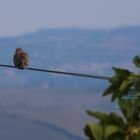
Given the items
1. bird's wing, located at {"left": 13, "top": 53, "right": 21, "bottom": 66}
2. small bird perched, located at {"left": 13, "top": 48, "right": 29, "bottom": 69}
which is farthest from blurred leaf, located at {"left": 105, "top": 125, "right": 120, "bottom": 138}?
bird's wing, located at {"left": 13, "top": 53, "right": 21, "bottom": 66}

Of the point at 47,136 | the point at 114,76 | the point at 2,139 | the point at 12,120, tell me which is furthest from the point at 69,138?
the point at 114,76

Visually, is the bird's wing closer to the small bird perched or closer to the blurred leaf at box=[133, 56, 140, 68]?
the small bird perched

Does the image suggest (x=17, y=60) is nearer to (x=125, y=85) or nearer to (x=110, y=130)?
(x=125, y=85)

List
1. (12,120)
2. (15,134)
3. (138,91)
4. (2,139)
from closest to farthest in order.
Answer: (138,91) → (2,139) → (15,134) → (12,120)

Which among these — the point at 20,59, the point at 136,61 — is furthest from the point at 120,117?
the point at 20,59

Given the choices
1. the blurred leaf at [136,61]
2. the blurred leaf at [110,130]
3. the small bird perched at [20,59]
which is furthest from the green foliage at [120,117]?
the small bird perched at [20,59]

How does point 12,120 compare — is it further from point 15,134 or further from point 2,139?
point 2,139
